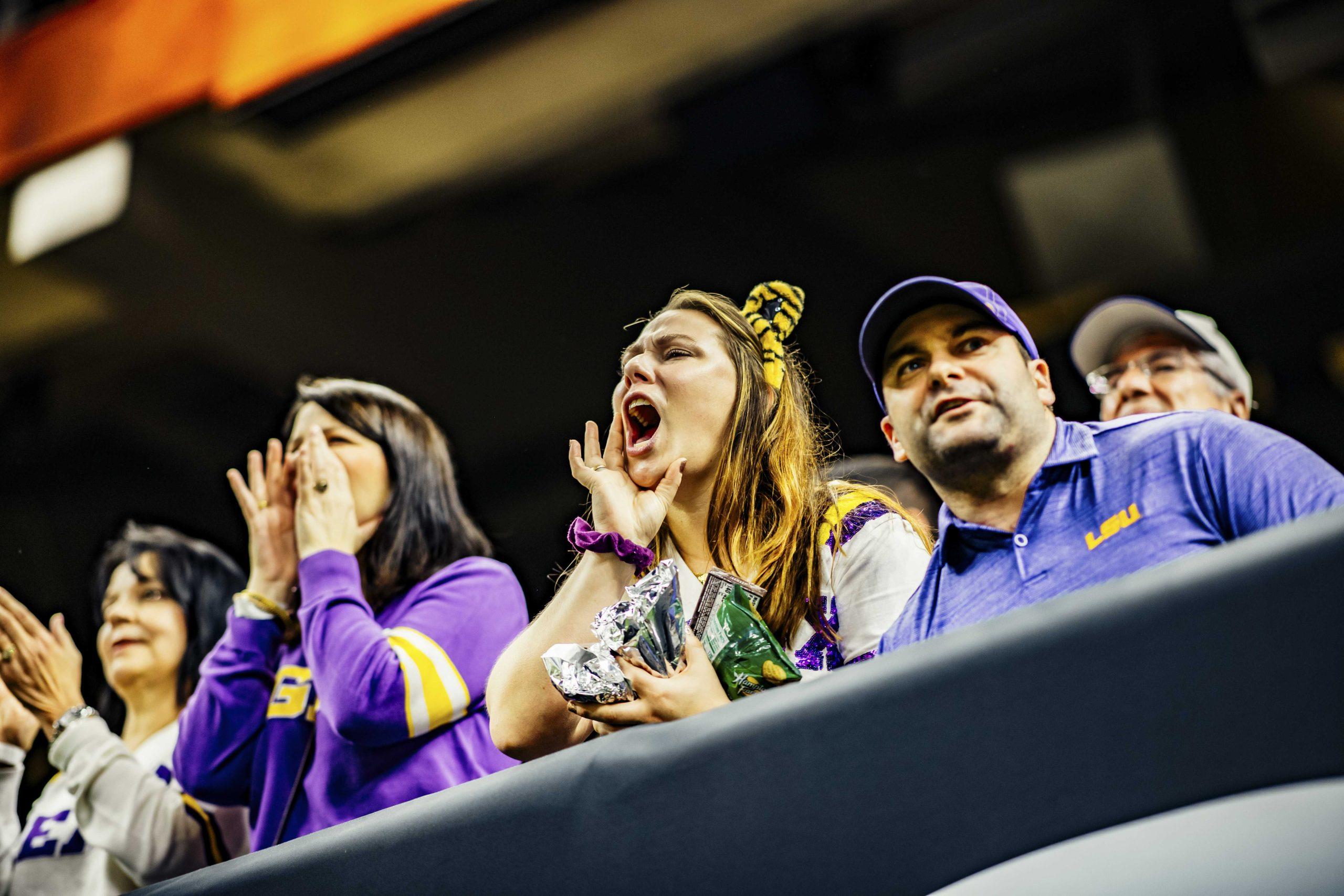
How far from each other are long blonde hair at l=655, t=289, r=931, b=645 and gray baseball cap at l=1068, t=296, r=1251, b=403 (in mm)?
350

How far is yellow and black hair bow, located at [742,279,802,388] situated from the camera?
1.55 metres

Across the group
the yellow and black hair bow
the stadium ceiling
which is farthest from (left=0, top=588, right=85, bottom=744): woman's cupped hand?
the yellow and black hair bow

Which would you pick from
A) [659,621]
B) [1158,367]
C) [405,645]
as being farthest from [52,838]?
[1158,367]

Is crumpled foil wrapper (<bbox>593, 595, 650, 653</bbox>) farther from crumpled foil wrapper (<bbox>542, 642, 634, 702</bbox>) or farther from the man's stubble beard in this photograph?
the man's stubble beard

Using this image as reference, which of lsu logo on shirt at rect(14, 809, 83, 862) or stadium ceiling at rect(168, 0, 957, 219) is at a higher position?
stadium ceiling at rect(168, 0, 957, 219)

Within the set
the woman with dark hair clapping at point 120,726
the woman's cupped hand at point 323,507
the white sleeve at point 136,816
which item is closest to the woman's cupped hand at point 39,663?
the woman with dark hair clapping at point 120,726

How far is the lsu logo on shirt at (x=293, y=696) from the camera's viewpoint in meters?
1.78

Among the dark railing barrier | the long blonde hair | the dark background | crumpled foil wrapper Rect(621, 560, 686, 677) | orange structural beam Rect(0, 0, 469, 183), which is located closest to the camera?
the dark railing barrier

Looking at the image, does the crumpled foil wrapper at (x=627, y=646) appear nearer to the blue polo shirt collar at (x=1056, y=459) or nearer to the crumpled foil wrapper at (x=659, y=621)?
the crumpled foil wrapper at (x=659, y=621)

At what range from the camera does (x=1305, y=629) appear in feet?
3.34

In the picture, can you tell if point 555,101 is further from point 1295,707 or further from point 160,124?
point 1295,707

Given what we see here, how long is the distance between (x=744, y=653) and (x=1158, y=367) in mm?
695

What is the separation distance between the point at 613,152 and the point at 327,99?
0.58 metres

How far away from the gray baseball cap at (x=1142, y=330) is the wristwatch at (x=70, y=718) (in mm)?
1662
